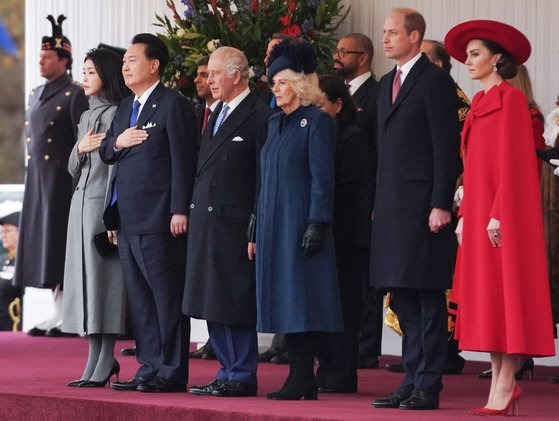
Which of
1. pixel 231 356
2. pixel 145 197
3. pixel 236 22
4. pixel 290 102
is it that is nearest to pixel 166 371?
pixel 231 356

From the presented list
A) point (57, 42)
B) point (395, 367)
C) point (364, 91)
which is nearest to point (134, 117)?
point (364, 91)

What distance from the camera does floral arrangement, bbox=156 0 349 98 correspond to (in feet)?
25.2

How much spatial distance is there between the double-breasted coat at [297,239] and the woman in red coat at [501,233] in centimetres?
56

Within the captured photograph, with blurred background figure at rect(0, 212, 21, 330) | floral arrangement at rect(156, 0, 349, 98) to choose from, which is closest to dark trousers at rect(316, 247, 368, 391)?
floral arrangement at rect(156, 0, 349, 98)

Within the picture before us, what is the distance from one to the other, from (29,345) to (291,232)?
3.32 metres

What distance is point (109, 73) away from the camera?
6.20 m

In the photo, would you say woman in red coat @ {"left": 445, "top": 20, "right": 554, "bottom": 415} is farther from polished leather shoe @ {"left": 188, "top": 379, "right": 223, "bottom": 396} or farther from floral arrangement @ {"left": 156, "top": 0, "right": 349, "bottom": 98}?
floral arrangement @ {"left": 156, "top": 0, "right": 349, "bottom": 98}

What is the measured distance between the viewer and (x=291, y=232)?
17.6 ft

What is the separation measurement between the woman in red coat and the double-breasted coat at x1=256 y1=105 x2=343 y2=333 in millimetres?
563

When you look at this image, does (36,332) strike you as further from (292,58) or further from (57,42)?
(292,58)

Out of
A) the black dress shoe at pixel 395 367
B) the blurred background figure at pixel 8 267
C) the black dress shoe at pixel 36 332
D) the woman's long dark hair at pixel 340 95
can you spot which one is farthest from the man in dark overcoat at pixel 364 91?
the blurred background figure at pixel 8 267

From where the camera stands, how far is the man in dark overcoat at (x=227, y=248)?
18.5 feet

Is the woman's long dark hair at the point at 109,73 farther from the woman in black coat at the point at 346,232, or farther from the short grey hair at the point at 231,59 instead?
the woman in black coat at the point at 346,232

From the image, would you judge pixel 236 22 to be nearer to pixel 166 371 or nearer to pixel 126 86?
pixel 126 86
